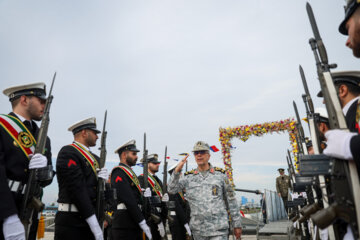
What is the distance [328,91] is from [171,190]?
11.1ft

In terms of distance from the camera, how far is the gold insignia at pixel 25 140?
2.82 m

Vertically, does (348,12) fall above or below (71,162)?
above

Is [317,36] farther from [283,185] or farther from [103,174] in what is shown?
[283,185]

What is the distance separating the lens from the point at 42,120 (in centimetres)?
305

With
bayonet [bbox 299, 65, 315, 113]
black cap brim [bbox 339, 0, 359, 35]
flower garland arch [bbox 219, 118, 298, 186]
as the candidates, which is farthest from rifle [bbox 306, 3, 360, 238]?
flower garland arch [bbox 219, 118, 298, 186]

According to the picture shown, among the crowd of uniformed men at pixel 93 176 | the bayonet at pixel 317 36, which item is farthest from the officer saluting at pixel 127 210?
the bayonet at pixel 317 36

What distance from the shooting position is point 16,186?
262 centimetres

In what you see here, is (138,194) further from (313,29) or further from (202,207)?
(313,29)

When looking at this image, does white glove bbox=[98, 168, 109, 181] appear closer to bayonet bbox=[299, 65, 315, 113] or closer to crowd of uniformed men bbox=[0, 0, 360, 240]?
crowd of uniformed men bbox=[0, 0, 360, 240]

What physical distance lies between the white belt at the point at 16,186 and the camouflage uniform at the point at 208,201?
253cm

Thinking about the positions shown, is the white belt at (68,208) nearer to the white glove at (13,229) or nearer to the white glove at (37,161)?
the white glove at (37,161)

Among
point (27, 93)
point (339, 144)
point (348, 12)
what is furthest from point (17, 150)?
point (348, 12)

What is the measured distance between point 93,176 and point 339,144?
10.5ft

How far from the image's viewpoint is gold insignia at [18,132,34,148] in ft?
9.25
